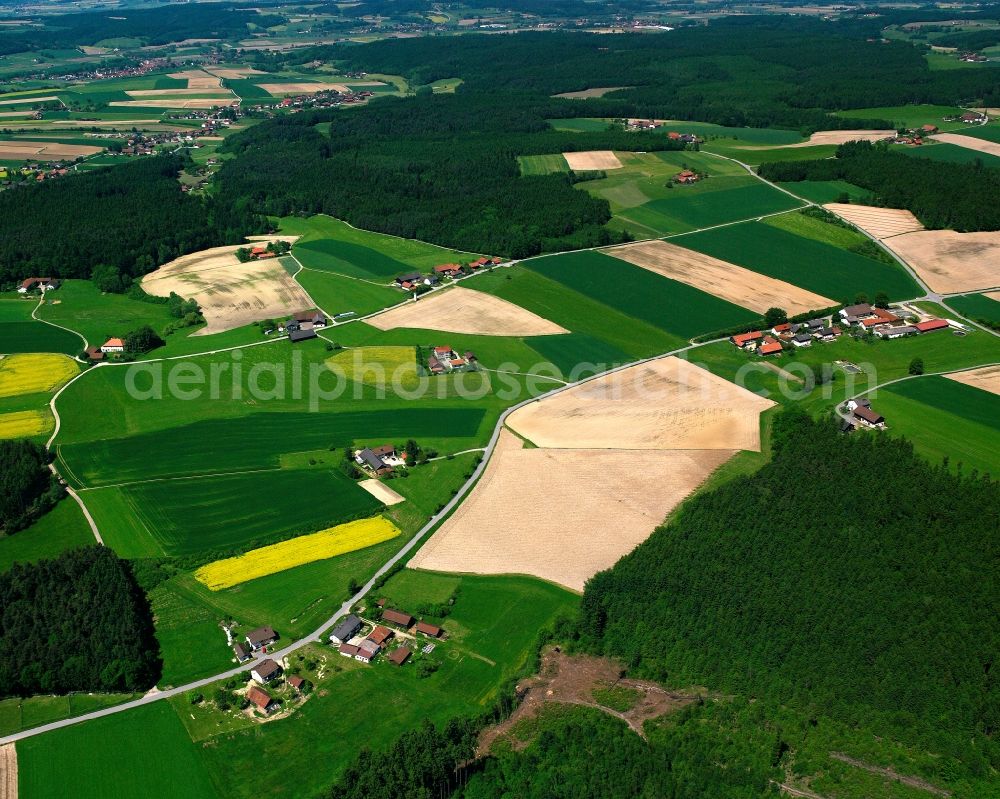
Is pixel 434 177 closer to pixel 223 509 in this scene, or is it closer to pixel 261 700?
pixel 223 509

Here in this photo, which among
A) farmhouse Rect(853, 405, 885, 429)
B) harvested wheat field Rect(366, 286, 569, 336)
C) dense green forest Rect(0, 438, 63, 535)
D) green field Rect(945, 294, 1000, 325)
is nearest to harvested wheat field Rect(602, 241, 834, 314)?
green field Rect(945, 294, 1000, 325)

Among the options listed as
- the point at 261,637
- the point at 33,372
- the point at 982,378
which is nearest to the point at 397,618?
the point at 261,637

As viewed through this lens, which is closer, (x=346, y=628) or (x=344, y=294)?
(x=346, y=628)

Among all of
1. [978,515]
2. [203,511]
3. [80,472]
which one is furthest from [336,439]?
[978,515]

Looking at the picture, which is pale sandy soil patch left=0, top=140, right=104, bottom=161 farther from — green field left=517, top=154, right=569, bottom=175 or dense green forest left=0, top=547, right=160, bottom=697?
dense green forest left=0, top=547, right=160, bottom=697

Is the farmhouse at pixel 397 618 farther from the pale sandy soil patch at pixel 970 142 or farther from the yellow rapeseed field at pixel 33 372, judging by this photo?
the pale sandy soil patch at pixel 970 142

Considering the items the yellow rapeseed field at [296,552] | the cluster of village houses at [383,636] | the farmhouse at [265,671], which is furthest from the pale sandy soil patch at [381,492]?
the farmhouse at [265,671]
